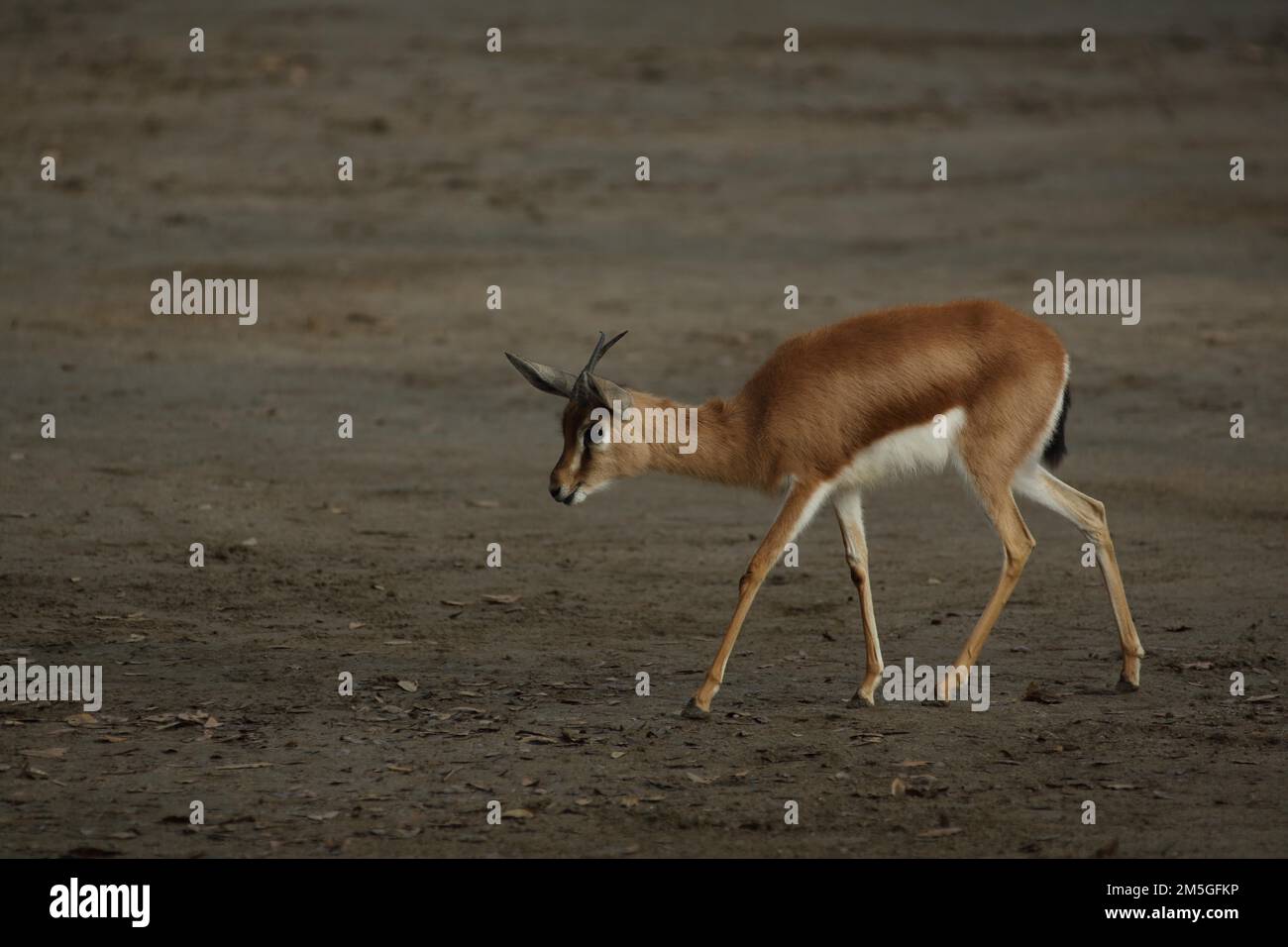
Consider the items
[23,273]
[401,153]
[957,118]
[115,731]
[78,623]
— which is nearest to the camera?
[115,731]

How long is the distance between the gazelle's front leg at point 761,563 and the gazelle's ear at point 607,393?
97 cm

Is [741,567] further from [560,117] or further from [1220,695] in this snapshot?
[560,117]

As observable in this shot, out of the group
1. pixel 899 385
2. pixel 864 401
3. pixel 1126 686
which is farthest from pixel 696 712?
pixel 1126 686

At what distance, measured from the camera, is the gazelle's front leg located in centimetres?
938

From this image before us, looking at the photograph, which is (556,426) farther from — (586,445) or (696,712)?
(696,712)

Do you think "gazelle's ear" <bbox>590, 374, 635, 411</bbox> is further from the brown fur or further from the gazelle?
the brown fur

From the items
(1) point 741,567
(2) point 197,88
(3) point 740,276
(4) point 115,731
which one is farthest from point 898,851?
(2) point 197,88

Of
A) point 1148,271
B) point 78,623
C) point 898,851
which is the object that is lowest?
point 898,851

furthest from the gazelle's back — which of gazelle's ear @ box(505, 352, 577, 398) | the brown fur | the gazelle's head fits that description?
gazelle's ear @ box(505, 352, 577, 398)

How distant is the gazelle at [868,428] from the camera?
955cm

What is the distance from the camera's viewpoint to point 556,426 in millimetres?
16344

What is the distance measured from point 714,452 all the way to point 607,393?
70cm

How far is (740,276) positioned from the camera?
20953 mm

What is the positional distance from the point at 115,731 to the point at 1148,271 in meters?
14.7
